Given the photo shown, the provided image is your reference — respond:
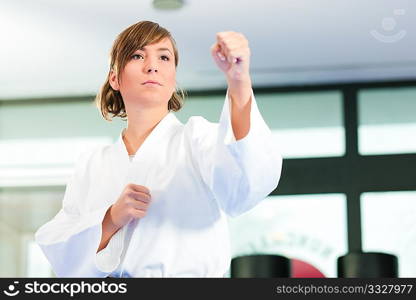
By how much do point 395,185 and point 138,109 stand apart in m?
1.87

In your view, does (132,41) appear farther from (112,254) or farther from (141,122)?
(112,254)

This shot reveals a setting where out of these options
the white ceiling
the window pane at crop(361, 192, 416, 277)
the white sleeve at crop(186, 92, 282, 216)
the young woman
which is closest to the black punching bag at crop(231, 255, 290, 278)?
the window pane at crop(361, 192, 416, 277)

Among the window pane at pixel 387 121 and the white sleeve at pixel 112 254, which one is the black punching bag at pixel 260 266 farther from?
the white sleeve at pixel 112 254

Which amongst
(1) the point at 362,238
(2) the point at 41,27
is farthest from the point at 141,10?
(1) the point at 362,238

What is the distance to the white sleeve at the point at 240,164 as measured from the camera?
654 millimetres

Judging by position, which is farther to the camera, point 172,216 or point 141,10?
point 141,10

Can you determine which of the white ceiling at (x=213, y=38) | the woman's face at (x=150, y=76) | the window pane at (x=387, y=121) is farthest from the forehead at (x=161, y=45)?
the window pane at (x=387, y=121)

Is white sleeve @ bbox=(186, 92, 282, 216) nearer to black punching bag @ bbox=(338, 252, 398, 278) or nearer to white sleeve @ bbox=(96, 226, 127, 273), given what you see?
white sleeve @ bbox=(96, 226, 127, 273)

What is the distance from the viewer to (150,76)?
2.54 ft

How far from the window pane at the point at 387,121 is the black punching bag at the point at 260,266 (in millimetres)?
540

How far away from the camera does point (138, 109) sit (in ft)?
2.60

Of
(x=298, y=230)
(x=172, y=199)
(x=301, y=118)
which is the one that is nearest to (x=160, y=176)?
(x=172, y=199)

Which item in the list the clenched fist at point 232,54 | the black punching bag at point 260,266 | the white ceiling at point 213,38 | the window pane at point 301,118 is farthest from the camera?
the window pane at point 301,118

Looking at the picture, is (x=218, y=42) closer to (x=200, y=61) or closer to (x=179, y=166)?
(x=179, y=166)
